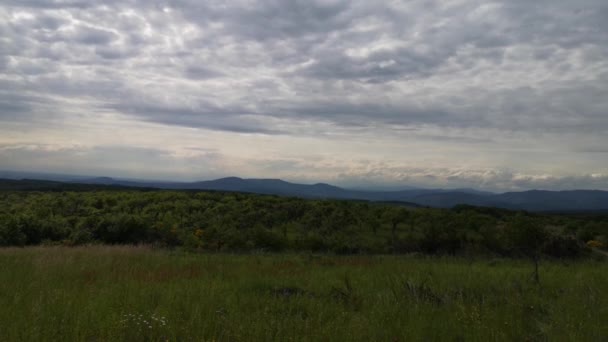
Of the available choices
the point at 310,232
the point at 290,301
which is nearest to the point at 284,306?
the point at 290,301

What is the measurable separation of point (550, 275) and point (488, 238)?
13174 millimetres

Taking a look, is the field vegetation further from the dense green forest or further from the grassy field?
the dense green forest

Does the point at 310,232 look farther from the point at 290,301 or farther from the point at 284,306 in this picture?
the point at 284,306

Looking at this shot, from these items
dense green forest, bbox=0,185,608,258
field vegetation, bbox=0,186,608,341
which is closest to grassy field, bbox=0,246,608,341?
field vegetation, bbox=0,186,608,341

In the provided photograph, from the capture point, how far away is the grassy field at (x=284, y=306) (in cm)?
604

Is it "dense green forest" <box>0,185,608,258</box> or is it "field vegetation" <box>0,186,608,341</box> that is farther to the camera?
"dense green forest" <box>0,185,608,258</box>

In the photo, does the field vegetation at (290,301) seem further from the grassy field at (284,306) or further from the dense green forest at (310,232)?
the dense green forest at (310,232)

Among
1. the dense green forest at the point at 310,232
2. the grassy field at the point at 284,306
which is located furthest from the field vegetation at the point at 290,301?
the dense green forest at the point at 310,232

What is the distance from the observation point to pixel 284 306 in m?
8.02

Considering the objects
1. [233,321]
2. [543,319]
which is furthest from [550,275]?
[233,321]

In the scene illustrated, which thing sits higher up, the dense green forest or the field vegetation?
the field vegetation

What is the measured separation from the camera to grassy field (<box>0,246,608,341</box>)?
6.04 m

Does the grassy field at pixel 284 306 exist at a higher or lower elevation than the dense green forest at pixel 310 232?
higher

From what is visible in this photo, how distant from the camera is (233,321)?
6.60 metres
